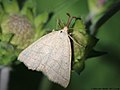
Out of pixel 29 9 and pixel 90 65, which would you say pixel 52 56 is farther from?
pixel 90 65

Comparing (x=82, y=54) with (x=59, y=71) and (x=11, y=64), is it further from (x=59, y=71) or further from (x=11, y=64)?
(x=11, y=64)

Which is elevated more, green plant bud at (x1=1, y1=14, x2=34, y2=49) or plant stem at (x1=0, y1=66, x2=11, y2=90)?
green plant bud at (x1=1, y1=14, x2=34, y2=49)

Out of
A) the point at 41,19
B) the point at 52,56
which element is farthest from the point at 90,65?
the point at 52,56

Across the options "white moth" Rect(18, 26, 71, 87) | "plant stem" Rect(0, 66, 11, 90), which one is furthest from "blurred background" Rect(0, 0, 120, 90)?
"white moth" Rect(18, 26, 71, 87)

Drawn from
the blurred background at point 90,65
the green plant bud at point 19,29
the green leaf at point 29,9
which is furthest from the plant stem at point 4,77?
the blurred background at point 90,65

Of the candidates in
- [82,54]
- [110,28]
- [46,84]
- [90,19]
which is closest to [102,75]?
[110,28]

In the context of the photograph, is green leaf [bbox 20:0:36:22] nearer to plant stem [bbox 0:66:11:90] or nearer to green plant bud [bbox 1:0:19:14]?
green plant bud [bbox 1:0:19:14]
